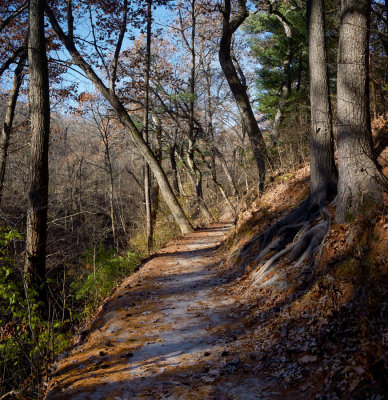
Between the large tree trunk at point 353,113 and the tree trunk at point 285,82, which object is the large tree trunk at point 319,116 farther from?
the tree trunk at point 285,82

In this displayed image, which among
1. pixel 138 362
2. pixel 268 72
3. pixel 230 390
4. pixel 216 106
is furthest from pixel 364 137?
pixel 216 106

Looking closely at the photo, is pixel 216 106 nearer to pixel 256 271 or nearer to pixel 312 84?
pixel 312 84

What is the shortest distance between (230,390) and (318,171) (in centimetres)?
485

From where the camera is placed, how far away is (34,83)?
292 inches

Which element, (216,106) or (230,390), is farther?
(216,106)

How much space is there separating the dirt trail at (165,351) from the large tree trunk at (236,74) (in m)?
6.22

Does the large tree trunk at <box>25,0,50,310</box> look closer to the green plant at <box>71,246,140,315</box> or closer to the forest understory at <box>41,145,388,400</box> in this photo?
the green plant at <box>71,246,140,315</box>

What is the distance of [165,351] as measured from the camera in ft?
13.1

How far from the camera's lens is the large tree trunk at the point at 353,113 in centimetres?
483

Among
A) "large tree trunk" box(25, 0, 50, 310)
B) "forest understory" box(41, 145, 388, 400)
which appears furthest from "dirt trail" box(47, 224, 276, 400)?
"large tree trunk" box(25, 0, 50, 310)

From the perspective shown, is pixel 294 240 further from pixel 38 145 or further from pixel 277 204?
pixel 38 145

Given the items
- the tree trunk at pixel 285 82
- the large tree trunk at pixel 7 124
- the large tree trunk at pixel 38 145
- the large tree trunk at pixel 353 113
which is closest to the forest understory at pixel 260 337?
the large tree trunk at pixel 353 113

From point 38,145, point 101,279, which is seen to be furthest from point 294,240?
point 38,145

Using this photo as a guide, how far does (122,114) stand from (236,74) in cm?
442
